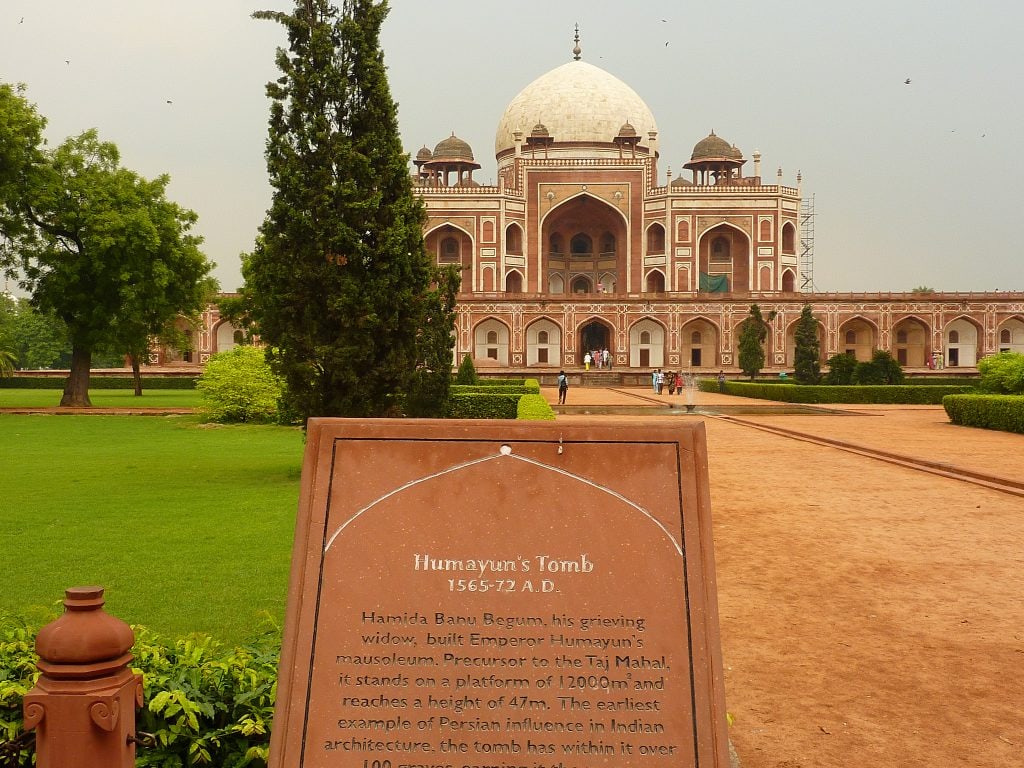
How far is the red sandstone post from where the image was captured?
6.32ft

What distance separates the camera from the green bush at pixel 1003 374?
15.8 metres

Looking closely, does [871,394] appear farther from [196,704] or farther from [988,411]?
[196,704]

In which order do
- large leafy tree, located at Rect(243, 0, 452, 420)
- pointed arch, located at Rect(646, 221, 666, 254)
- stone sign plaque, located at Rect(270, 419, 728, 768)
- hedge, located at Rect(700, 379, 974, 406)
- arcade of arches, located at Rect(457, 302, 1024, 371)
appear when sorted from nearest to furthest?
stone sign plaque, located at Rect(270, 419, 728, 768) < large leafy tree, located at Rect(243, 0, 452, 420) < hedge, located at Rect(700, 379, 974, 406) < arcade of arches, located at Rect(457, 302, 1024, 371) < pointed arch, located at Rect(646, 221, 666, 254)

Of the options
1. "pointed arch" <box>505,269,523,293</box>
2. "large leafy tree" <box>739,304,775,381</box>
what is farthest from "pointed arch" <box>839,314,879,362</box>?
"pointed arch" <box>505,269,523,293</box>

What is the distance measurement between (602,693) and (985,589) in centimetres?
363

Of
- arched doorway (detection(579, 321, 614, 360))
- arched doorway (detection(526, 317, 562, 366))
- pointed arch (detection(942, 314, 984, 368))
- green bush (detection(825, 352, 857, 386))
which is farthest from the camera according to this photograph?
arched doorway (detection(579, 321, 614, 360))

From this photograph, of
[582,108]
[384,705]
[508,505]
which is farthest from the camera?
[582,108]

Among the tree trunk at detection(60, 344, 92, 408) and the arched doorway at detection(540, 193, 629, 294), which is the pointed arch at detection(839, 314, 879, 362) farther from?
the tree trunk at detection(60, 344, 92, 408)

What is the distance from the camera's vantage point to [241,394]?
658 inches

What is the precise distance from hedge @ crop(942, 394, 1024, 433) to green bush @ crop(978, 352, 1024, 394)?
568mm

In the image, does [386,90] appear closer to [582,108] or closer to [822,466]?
[822,466]

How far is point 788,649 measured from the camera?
3859 mm

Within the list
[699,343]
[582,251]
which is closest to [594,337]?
[699,343]

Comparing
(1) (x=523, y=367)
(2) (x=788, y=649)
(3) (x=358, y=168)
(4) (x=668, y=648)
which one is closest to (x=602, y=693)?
(4) (x=668, y=648)
